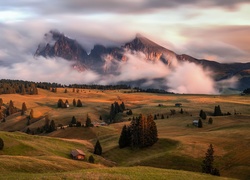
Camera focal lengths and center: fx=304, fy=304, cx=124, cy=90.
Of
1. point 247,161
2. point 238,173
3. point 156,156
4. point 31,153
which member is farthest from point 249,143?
point 31,153

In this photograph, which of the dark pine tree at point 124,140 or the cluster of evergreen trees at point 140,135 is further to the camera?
the dark pine tree at point 124,140

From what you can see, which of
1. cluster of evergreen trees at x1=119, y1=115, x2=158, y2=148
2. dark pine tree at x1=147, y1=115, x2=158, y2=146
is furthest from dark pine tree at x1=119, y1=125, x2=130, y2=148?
dark pine tree at x1=147, y1=115, x2=158, y2=146

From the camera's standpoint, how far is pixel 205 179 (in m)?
47.7

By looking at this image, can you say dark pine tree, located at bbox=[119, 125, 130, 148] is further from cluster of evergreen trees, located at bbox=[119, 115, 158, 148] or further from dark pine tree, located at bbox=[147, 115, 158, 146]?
dark pine tree, located at bbox=[147, 115, 158, 146]

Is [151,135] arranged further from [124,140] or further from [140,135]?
[124,140]

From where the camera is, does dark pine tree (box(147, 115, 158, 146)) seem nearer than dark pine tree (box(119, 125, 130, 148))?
Yes

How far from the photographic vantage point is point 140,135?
103875 mm

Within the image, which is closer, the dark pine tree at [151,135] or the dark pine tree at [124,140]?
the dark pine tree at [151,135]

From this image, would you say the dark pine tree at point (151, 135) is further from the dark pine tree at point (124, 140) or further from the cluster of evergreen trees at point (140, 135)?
the dark pine tree at point (124, 140)

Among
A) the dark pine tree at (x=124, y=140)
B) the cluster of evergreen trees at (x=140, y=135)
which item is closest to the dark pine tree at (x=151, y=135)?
the cluster of evergreen trees at (x=140, y=135)

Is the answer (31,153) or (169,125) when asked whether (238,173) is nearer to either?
(31,153)

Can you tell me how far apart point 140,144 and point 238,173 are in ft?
129

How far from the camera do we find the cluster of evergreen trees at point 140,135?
103 m

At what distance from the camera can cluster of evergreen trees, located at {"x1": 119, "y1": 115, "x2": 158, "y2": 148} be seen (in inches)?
4063
